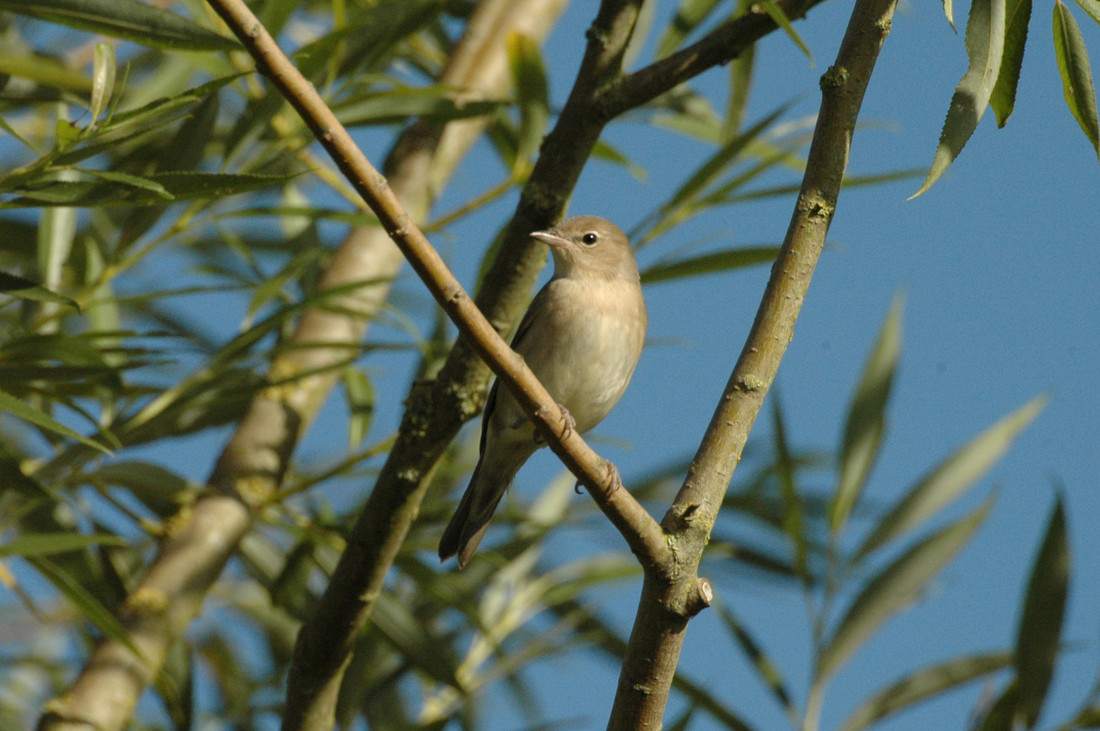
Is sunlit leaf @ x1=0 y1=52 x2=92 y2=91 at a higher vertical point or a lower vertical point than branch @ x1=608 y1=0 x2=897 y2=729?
higher

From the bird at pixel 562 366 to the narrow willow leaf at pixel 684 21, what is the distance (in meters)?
0.71

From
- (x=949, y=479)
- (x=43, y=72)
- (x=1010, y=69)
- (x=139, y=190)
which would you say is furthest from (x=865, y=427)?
(x=43, y=72)

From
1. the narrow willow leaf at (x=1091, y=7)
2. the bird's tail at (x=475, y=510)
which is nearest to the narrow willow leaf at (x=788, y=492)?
the bird's tail at (x=475, y=510)

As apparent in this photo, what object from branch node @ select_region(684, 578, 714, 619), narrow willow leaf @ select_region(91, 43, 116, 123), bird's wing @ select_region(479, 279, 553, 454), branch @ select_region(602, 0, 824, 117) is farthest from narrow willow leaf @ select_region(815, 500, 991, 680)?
narrow willow leaf @ select_region(91, 43, 116, 123)

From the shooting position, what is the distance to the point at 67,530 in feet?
11.6

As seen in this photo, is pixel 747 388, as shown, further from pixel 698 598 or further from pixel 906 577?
pixel 906 577

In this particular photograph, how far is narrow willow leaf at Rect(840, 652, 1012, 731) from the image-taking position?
3416mm

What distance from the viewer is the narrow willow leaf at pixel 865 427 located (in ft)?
12.5

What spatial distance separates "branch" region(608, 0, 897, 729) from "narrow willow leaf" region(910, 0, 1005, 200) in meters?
0.24

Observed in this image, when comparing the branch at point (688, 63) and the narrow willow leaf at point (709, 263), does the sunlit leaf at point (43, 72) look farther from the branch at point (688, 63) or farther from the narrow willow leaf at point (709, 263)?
the narrow willow leaf at point (709, 263)

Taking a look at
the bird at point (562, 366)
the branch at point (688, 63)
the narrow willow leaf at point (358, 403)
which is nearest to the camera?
the branch at point (688, 63)

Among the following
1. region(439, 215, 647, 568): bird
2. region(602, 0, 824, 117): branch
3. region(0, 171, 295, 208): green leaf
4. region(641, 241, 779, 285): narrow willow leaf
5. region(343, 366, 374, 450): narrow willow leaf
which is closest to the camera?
region(0, 171, 295, 208): green leaf

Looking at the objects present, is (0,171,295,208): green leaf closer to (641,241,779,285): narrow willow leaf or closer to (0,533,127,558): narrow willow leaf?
(0,533,127,558): narrow willow leaf

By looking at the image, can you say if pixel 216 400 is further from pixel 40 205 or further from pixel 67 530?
pixel 40 205
